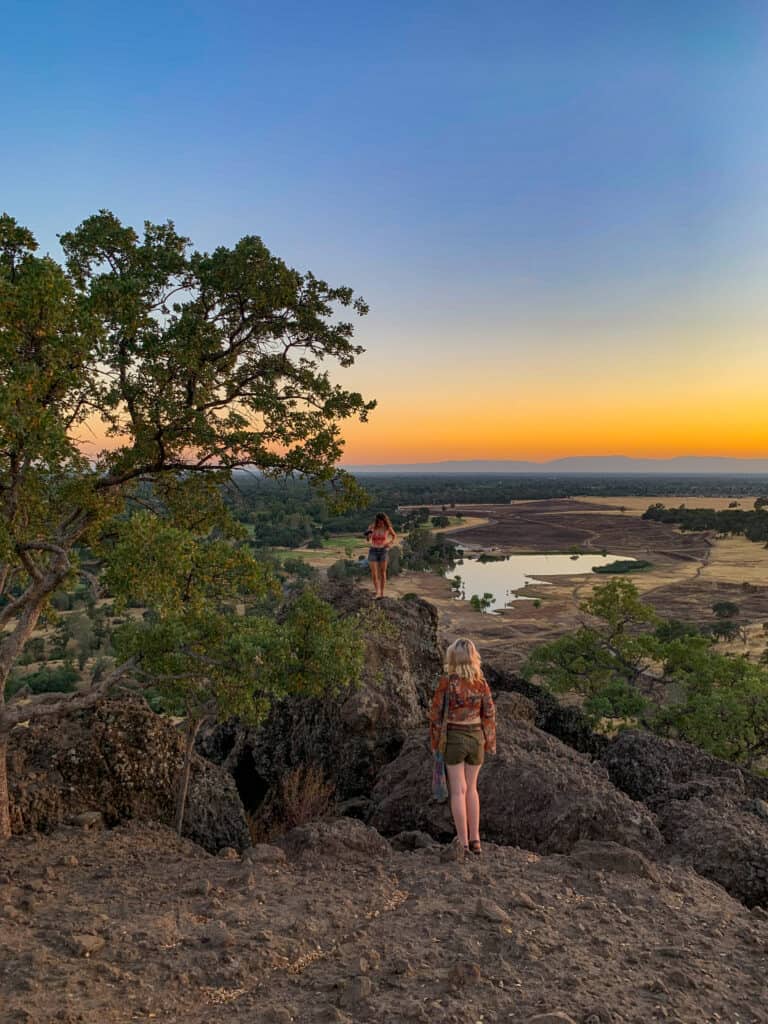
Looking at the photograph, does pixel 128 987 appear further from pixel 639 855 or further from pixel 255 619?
pixel 639 855

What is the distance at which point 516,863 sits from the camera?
7.54m

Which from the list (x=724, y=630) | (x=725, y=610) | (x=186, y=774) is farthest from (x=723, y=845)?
(x=725, y=610)

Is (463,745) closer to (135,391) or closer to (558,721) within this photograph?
(135,391)

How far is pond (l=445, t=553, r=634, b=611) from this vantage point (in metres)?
64.4

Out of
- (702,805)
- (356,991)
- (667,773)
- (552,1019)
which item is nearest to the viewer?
(552,1019)

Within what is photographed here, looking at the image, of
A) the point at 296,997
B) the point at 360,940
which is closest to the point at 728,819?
the point at 360,940

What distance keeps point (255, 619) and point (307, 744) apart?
5851 mm

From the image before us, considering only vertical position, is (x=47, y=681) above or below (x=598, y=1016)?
below

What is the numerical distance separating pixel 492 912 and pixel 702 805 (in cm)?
534

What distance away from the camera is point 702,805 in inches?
386

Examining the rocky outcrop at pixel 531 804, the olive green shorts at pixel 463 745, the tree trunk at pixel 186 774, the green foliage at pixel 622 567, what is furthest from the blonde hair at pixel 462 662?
the green foliage at pixel 622 567

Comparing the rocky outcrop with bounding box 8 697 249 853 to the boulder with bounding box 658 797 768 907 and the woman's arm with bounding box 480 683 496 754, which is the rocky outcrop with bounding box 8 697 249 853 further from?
the boulder with bounding box 658 797 768 907

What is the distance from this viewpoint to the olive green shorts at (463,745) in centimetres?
736

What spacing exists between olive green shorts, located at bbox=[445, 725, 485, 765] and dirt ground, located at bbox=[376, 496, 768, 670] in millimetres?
31413
